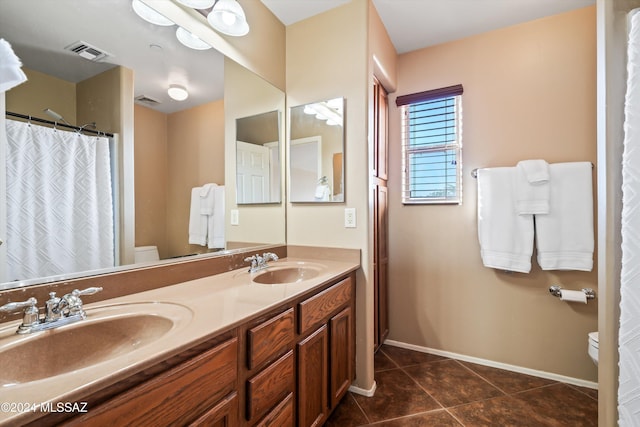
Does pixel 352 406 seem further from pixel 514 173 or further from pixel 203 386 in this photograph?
pixel 514 173

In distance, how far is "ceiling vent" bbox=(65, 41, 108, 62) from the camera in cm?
105

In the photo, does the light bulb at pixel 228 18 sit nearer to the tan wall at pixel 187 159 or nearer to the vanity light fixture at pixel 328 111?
the tan wall at pixel 187 159

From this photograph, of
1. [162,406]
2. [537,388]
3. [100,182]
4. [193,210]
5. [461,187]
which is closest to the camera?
[162,406]

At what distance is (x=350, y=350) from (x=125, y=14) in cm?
205

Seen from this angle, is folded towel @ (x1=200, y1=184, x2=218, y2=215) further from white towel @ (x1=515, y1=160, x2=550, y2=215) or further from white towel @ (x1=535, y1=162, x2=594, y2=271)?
white towel @ (x1=535, y1=162, x2=594, y2=271)

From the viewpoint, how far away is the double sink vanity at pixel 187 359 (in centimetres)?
58

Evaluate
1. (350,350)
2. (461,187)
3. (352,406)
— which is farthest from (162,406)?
(461,187)

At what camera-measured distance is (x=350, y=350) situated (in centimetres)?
175

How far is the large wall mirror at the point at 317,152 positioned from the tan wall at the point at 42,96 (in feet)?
4.21

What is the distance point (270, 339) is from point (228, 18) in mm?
1622

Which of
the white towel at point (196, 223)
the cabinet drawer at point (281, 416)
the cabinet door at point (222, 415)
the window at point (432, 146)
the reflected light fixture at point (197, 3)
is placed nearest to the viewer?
the cabinet door at point (222, 415)


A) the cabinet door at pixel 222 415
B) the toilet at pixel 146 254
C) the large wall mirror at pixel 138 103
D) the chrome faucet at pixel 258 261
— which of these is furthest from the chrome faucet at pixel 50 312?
the chrome faucet at pixel 258 261

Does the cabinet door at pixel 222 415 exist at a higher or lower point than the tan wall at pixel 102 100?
lower

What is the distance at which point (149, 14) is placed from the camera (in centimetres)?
126
